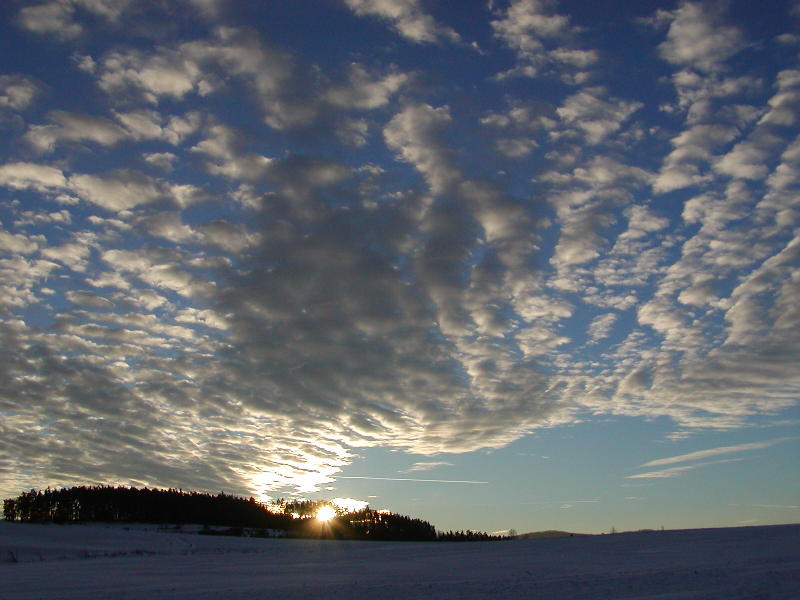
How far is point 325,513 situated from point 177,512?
36317 mm

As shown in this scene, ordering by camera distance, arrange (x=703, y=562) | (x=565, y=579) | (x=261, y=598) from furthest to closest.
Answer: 1. (x=703, y=562)
2. (x=565, y=579)
3. (x=261, y=598)

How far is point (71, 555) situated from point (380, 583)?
37670 millimetres

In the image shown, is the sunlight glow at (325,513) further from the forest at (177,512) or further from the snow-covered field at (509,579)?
the snow-covered field at (509,579)

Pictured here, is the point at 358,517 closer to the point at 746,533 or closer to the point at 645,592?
the point at 746,533

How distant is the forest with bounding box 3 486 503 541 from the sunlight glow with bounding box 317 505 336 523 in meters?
1.79

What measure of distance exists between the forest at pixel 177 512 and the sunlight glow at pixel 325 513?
179cm

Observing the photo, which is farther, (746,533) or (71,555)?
(71,555)

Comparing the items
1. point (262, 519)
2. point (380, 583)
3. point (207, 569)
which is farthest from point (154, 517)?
point (380, 583)

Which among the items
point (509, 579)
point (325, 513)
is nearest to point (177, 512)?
point (325, 513)

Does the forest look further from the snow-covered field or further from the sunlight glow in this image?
the snow-covered field

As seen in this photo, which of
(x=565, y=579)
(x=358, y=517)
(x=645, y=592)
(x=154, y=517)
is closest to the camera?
(x=645, y=592)

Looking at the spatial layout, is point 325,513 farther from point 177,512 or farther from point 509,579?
point 509,579

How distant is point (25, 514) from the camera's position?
469 feet

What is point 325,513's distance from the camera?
15225cm
